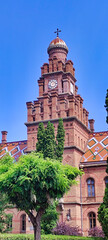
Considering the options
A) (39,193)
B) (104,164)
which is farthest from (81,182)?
(39,193)

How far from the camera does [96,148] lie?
41.1 m

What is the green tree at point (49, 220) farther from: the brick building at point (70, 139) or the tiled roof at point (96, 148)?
the tiled roof at point (96, 148)

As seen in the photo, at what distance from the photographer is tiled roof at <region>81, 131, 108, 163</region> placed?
39250 mm

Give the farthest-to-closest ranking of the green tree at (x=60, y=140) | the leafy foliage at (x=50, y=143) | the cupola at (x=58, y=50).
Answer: the cupola at (x=58, y=50), the green tree at (x=60, y=140), the leafy foliage at (x=50, y=143)

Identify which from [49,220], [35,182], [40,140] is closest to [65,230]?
[49,220]

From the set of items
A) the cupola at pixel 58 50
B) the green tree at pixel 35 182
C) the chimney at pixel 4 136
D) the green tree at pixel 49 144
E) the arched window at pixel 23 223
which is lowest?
the arched window at pixel 23 223

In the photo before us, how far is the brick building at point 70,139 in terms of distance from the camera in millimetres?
36469

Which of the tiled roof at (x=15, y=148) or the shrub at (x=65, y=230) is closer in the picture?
the shrub at (x=65, y=230)

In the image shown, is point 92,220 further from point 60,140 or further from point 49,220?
point 60,140

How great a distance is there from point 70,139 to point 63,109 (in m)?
3.60

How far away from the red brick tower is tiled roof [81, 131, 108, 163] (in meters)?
0.74

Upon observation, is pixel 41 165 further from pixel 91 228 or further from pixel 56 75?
pixel 56 75

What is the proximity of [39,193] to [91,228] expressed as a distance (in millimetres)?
17627

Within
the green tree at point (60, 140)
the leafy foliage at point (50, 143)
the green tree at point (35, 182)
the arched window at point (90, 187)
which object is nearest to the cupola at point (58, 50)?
the green tree at point (60, 140)
